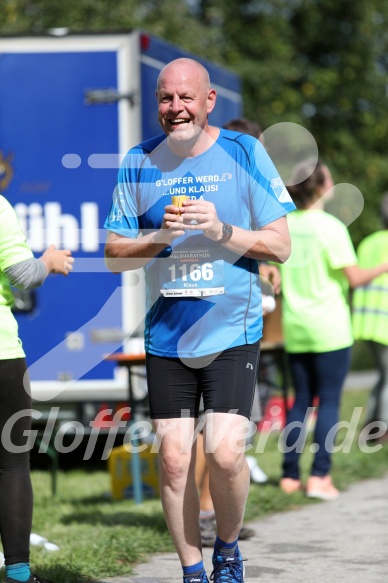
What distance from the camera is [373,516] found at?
676cm

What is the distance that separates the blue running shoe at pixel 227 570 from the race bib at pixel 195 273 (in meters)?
1.00

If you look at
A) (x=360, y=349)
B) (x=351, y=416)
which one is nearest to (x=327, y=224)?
(x=351, y=416)

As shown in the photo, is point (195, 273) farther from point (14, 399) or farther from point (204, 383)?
point (14, 399)

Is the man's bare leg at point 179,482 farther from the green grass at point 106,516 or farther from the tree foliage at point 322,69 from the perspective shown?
the tree foliage at point 322,69

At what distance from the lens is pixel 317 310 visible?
7426 millimetres

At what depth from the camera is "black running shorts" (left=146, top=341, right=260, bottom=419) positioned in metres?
4.38

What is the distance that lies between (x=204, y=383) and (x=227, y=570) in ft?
2.30

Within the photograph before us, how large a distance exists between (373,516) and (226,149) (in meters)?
3.08

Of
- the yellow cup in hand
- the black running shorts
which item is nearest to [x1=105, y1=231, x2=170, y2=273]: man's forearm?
the yellow cup in hand

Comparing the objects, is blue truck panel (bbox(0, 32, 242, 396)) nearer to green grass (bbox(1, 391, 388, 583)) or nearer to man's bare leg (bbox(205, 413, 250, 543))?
green grass (bbox(1, 391, 388, 583))

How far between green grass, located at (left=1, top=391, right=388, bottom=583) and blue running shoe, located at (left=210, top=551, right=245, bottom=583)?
2.62 ft

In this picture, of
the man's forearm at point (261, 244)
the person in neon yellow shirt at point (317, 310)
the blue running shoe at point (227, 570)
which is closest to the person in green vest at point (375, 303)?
the person in neon yellow shirt at point (317, 310)

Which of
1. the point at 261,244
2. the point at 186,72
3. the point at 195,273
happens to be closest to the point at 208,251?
the point at 195,273

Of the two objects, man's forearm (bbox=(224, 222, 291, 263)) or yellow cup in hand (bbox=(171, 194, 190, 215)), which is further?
man's forearm (bbox=(224, 222, 291, 263))
